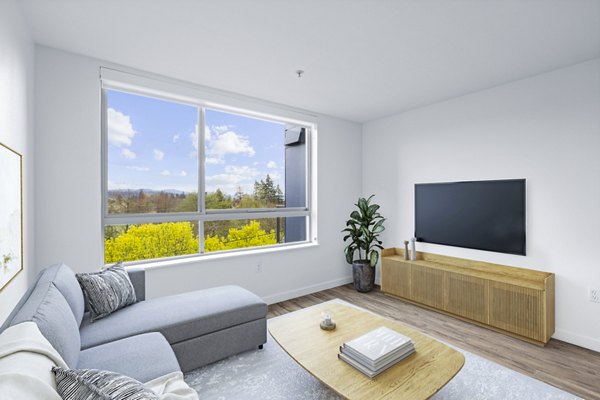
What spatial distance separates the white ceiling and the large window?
0.49 meters

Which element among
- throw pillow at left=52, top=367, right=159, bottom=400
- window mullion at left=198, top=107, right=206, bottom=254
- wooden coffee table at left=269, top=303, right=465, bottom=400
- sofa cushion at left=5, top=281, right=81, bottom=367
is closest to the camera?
throw pillow at left=52, top=367, right=159, bottom=400

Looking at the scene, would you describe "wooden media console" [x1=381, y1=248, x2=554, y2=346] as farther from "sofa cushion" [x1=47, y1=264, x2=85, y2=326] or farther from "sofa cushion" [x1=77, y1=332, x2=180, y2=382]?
"sofa cushion" [x1=47, y1=264, x2=85, y2=326]


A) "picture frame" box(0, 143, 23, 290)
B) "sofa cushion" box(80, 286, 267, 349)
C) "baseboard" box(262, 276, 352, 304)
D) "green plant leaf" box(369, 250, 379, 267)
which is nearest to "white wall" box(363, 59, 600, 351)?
"green plant leaf" box(369, 250, 379, 267)

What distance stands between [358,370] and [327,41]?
91.8 inches

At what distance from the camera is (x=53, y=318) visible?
134 centimetres

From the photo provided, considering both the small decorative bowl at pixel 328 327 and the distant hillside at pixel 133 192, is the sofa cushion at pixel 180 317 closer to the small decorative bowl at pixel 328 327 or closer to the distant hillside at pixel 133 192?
the small decorative bowl at pixel 328 327

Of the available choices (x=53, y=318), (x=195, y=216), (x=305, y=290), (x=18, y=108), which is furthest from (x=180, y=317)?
(x=305, y=290)

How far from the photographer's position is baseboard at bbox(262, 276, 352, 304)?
3.79m

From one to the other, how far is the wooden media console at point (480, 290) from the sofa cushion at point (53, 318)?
339cm

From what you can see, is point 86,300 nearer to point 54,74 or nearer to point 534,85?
point 54,74

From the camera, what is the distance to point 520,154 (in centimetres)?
309

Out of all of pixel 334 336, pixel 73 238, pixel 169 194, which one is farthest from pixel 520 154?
pixel 73 238

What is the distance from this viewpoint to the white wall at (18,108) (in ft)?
5.41

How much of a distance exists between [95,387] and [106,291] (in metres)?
1.47
